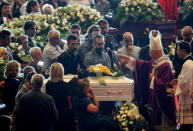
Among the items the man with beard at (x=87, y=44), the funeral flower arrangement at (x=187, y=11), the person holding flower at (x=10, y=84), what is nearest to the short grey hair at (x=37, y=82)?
the person holding flower at (x=10, y=84)

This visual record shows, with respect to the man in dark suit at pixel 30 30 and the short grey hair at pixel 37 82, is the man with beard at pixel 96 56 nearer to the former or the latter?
the man in dark suit at pixel 30 30

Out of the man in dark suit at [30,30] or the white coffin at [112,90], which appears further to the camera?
the man in dark suit at [30,30]

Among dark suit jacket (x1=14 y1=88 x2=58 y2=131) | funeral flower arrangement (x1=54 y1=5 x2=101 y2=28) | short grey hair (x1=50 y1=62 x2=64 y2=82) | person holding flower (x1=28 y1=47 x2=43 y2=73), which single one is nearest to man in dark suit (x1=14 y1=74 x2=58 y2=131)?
dark suit jacket (x1=14 y1=88 x2=58 y2=131)

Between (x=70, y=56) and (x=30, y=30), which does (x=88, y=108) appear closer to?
(x=70, y=56)

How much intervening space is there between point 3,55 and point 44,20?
2587mm

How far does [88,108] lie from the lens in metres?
10.5

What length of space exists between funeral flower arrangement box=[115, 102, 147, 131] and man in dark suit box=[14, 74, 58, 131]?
1.89 metres

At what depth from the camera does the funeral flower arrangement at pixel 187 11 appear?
15505mm

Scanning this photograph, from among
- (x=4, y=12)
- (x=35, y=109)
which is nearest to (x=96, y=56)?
(x=35, y=109)

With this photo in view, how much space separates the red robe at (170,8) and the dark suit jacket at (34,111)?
668 centimetres

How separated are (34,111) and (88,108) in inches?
40.2

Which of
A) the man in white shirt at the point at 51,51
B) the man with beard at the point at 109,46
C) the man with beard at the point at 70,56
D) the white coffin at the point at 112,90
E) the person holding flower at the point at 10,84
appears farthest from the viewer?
the man with beard at the point at 109,46

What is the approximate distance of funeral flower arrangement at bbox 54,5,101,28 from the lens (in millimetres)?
14320

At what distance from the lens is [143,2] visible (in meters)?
15.0
